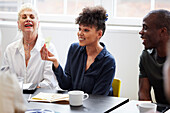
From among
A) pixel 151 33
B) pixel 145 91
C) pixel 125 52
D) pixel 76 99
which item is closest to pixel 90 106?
pixel 76 99

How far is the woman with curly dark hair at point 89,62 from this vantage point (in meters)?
2.74

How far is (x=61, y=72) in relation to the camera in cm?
278

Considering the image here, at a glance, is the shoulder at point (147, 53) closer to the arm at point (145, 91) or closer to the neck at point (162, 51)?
the neck at point (162, 51)

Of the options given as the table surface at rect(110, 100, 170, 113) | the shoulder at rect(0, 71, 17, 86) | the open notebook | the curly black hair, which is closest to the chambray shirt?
the curly black hair

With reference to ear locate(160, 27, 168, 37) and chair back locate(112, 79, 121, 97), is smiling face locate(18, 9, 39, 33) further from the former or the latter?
ear locate(160, 27, 168, 37)

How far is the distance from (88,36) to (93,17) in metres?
0.17

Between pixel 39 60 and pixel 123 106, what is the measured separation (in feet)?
4.37

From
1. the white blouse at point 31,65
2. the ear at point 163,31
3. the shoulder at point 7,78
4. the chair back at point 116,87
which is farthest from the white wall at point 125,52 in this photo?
the shoulder at point 7,78

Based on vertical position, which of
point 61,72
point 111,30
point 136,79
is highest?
point 111,30

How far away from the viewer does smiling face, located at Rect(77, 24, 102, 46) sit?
9.50 ft

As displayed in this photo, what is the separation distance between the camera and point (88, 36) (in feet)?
9.55

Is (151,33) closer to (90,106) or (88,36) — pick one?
(88,36)

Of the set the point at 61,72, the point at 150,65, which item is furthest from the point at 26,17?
the point at 150,65

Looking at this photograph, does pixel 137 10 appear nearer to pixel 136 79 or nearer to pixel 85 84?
pixel 136 79
